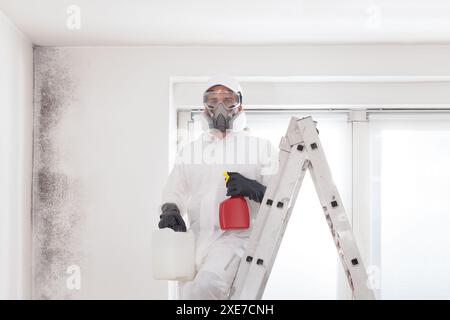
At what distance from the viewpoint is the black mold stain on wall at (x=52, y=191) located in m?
4.22

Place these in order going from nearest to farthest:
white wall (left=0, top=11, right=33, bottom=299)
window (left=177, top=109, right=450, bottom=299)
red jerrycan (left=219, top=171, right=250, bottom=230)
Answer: red jerrycan (left=219, top=171, right=250, bottom=230) → white wall (left=0, top=11, right=33, bottom=299) → window (left=177, top=109, right=450, bottom=299)

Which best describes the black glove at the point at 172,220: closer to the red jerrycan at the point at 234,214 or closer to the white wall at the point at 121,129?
the red jerrycan at the point at 234,214

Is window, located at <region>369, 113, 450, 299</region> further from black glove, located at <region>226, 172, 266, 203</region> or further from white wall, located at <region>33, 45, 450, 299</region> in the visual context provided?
black glove, located at <region>226, 172, 266, 203</region>

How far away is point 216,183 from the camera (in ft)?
9.93

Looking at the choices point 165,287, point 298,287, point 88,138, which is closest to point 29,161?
point 88,138

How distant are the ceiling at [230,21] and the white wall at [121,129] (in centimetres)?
10

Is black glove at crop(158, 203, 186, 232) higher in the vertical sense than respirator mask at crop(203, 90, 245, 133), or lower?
lower

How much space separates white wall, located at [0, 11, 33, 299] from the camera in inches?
145

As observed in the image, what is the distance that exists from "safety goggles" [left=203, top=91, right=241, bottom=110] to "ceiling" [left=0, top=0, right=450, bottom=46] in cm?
60

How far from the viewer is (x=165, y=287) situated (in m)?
4.16

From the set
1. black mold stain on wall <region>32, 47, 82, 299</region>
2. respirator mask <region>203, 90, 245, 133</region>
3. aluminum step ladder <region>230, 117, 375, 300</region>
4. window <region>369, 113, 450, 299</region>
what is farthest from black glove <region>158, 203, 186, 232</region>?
window <region>369, 113, 450, 299</region>

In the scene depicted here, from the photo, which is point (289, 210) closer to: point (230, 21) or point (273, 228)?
point (273, 228)
